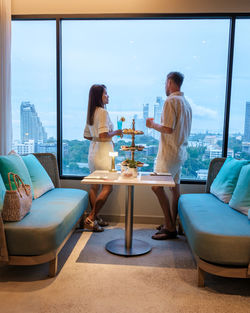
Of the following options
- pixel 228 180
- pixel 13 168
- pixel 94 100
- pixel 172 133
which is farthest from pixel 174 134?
pixel 13 168

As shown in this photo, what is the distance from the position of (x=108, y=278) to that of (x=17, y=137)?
2232 mm

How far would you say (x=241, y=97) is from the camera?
3553mm

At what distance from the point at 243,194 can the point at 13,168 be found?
191 centimetres

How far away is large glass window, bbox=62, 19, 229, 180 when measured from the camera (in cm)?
355

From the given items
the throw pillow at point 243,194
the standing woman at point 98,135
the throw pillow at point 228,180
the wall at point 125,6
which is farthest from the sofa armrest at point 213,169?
the wall at point 125,6

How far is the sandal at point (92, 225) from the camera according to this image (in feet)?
10.9

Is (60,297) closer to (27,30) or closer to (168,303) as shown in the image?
(168,303)

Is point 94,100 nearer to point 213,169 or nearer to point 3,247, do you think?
point 213,169

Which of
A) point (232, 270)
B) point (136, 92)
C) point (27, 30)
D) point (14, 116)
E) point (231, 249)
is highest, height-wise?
point (27, 30)

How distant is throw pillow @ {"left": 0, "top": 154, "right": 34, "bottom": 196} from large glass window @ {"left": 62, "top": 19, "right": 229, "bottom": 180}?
43.3 inches

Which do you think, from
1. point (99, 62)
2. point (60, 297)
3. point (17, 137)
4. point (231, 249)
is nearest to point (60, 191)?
point (17, 137)

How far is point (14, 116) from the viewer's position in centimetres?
380

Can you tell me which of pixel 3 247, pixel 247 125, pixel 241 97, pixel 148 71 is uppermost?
pixel 148 71

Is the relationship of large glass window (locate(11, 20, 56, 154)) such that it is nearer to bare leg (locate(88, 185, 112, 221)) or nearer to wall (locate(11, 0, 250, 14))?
wall (locate(11, 0, 250, 14))
